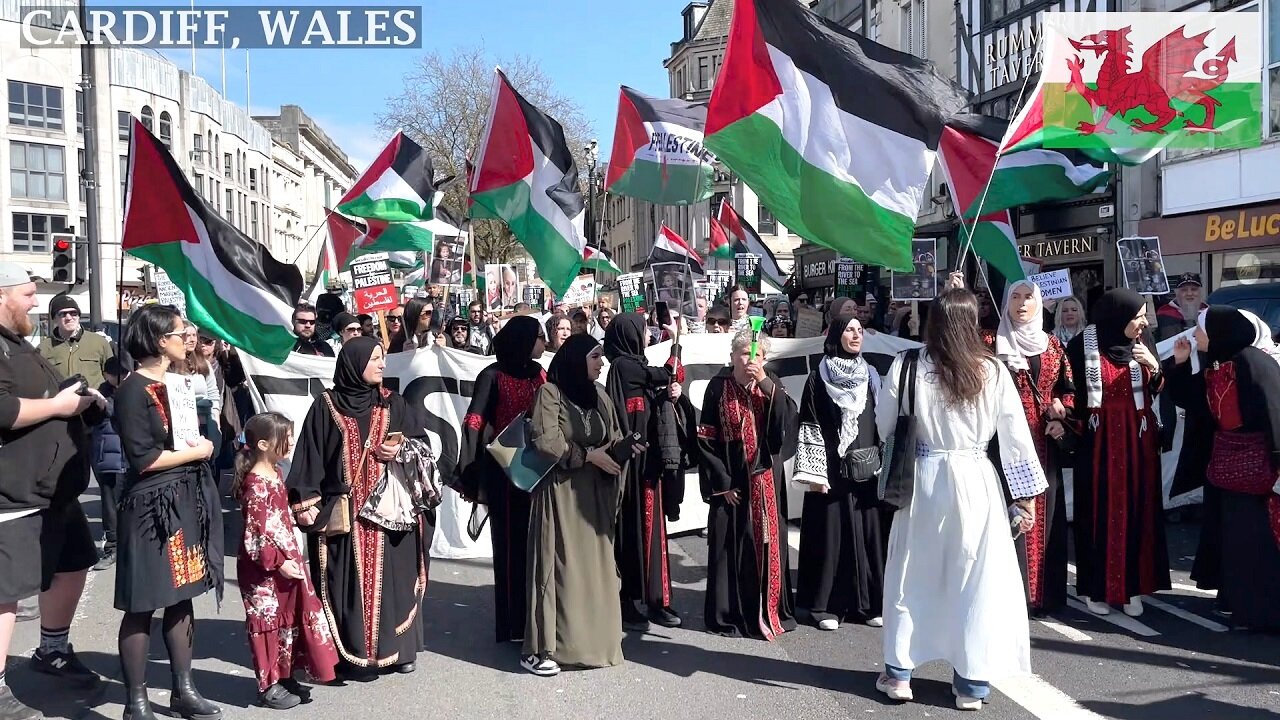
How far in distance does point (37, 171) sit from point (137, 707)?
59409mm

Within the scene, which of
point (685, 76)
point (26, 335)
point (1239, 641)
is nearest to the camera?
point (26, 335)

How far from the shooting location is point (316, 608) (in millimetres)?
5242

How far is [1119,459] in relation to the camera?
655cm

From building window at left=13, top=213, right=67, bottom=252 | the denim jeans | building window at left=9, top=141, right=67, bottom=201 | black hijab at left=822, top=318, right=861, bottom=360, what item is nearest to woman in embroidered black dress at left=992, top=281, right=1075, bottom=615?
black hijab at left=822, top=318, right=861, bottom=360

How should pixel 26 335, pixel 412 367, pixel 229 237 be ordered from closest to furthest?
pixel 26 335 < pixel 229 237 < pixel 412 367

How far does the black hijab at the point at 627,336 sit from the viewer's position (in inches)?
249

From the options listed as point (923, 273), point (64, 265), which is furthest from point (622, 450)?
point (64, 265)

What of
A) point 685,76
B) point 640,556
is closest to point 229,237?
point 640,556

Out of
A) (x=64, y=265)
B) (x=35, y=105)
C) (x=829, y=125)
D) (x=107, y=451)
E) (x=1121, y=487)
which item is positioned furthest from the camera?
(x=35, y=105)

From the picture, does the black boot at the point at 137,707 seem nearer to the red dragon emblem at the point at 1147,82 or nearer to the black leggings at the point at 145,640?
the black leggings at the point at 145,640

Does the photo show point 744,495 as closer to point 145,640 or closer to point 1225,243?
point 145,640

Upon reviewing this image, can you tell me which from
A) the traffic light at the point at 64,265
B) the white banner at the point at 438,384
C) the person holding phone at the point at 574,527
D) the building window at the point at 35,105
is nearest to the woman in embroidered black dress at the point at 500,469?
the person holding phone at the point at 574,527

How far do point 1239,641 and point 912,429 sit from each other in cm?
247

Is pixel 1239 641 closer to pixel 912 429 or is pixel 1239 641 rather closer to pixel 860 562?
pixel 860 562
